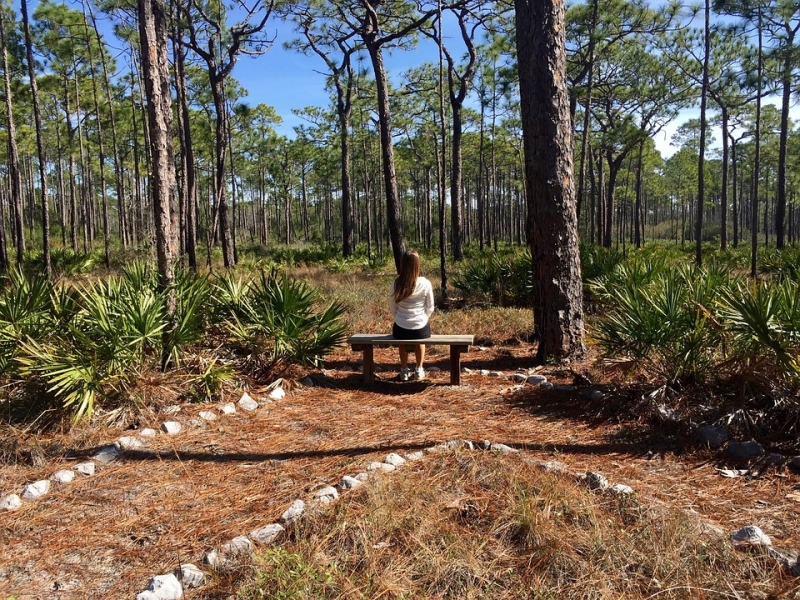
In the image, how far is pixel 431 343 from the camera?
632 cm

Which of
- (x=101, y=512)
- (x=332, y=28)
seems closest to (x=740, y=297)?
(x=101, y=512)

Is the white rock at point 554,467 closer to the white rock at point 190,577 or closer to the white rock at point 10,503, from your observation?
the white rock at point 190,577

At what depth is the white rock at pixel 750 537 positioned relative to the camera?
2689mm

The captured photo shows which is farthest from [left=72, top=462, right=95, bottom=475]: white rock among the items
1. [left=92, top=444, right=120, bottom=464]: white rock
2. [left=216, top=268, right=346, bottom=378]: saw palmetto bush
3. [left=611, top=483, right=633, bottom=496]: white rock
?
[left=611, top=483, right=633, bottom=496]: white rock

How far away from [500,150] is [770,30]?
20471mm

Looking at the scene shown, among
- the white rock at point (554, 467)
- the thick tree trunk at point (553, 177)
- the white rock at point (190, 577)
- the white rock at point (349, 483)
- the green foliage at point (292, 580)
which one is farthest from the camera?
the thick tree trunk at point (553, 177)

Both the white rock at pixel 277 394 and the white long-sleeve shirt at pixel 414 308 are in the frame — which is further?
the white long-sleeve shirt at pixel 414 308

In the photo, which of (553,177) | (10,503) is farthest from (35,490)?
(553,177)

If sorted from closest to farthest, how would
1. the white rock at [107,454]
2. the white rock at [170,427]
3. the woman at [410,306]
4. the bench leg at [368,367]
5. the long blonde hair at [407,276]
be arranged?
the white rock at [107,454] < the white rock at [170,427] < the long blonde hair at [407,276] < the woman at [410,306] < the bench leg at [368,367]

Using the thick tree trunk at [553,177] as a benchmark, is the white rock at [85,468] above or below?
below

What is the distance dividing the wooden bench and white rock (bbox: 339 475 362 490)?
Result: 2812 millimetres

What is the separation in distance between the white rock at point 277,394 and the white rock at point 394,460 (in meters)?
2.34

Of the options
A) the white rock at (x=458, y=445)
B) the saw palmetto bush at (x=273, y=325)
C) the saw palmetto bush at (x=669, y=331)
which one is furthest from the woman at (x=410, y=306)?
the white rock at (x=458, y=445)

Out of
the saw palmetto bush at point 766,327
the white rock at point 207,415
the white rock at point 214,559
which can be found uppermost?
the saw palmetto bush at point 766,327
